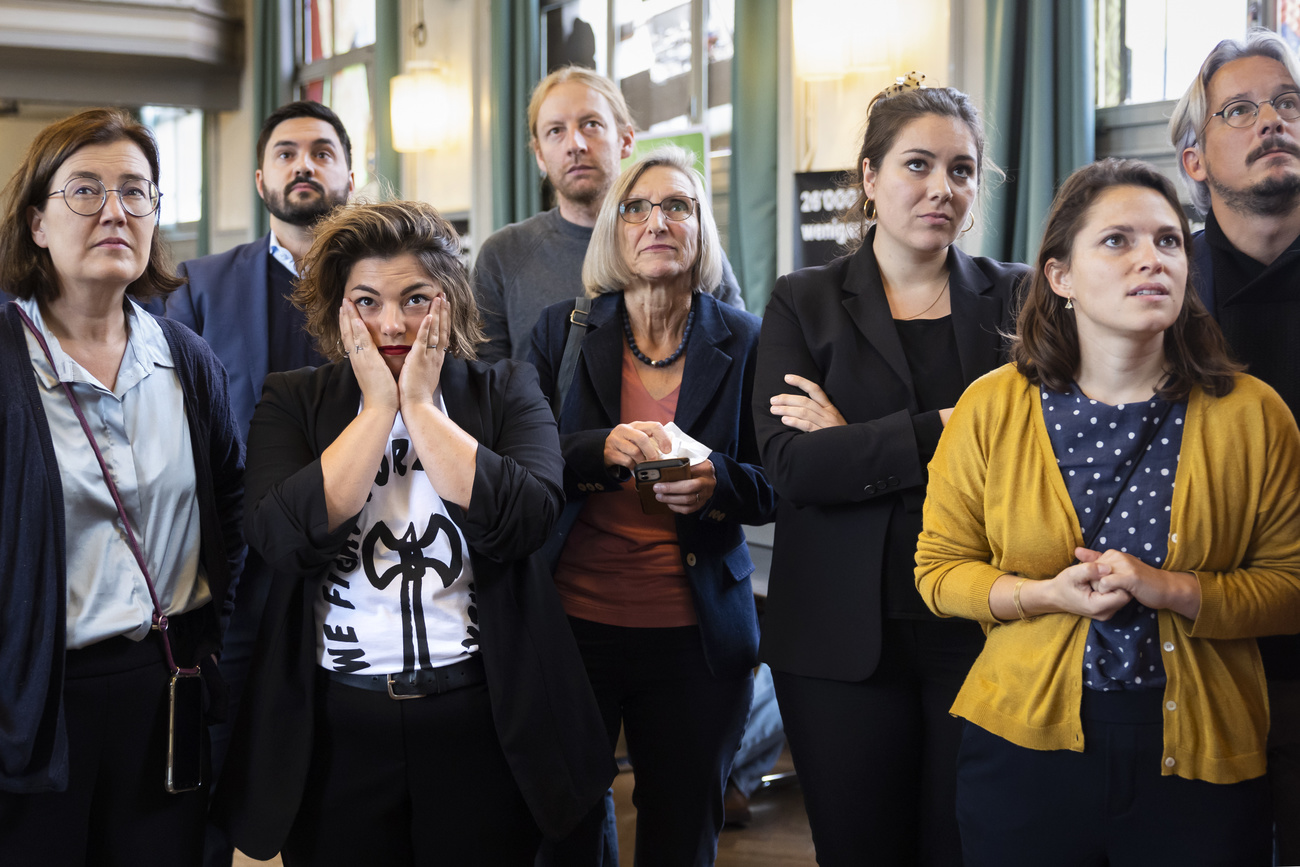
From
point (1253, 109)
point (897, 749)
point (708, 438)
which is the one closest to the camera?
point (897, 749)

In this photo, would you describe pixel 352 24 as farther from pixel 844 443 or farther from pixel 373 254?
pixel 844 443

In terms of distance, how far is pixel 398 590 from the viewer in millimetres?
1595

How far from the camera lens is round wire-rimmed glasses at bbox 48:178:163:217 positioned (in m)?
1.63

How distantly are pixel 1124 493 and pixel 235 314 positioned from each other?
198 centimetres

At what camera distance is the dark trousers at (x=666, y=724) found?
78.4 inches

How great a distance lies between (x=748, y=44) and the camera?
184 inches

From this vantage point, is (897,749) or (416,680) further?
(897,749)

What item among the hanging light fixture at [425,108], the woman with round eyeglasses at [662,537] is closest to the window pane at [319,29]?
the hanging light fixture at [425,108]

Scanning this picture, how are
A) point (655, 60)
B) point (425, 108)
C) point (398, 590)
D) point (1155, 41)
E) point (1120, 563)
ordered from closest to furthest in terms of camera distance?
1. point (1120, 563)
2. point (398, 590)
3. point (1155, 41)
4. point (655, 60)
5. point (425, 108)

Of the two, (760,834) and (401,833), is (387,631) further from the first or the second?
(760,834)

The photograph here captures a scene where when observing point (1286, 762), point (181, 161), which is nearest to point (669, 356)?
point (1286, 762)

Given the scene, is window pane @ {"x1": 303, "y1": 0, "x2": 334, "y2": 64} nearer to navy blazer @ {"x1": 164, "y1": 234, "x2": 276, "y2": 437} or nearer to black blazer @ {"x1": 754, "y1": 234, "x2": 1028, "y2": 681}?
navy blazer @ {"x1": 164, "y1": 234, "x2": 276, "y2": 437}

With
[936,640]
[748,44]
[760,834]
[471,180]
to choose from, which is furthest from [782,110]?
[936,640]

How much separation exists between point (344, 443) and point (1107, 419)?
3.59 ft
